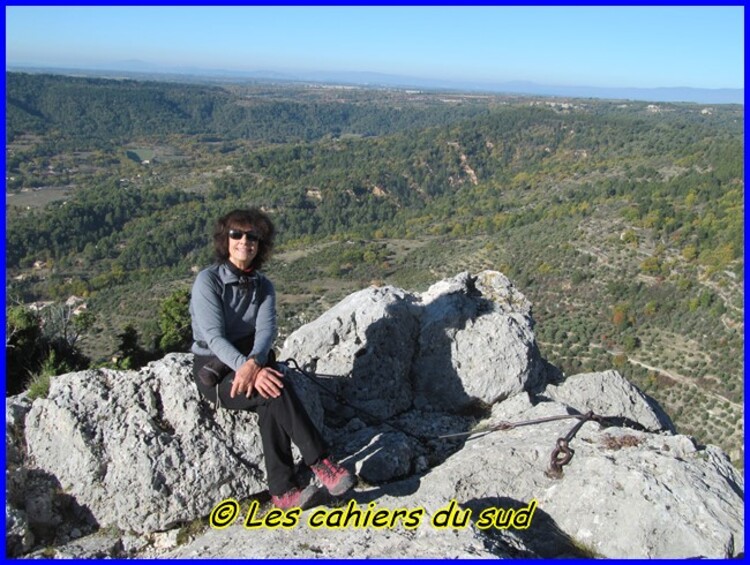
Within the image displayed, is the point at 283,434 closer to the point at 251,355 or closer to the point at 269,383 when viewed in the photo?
the point at 269,383

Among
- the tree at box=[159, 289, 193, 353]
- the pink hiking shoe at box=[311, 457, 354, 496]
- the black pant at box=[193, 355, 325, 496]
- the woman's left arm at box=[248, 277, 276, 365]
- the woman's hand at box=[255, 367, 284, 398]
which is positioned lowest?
the tree at box=[159, 289, 193, 353]

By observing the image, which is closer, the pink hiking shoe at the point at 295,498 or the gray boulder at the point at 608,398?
the pink hiking shoe at the point at 295,498

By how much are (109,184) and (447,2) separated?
12429cm

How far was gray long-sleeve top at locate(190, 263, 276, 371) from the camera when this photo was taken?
14.8ft

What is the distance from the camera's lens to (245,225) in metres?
4.66

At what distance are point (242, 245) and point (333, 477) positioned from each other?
2047 mm

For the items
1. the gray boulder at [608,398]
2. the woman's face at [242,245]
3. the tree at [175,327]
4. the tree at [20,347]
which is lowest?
the tree at [175,327]

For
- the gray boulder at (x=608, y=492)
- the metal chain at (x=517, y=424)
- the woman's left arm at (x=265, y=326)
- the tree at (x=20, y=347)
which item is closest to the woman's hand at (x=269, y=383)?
the woman's left arm at (x=265, y=326)

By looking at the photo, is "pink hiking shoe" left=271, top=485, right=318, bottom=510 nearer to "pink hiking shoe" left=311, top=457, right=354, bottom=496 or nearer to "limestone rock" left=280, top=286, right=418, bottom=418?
"pink hiking shoe" left=311, top=457, right=354, bottom=496

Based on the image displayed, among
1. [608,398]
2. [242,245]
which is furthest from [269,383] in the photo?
[608,398]

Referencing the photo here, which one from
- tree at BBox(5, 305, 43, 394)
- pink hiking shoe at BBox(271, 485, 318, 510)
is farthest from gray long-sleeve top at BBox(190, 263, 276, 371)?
tree at BBox(5, 305, 43, 394)

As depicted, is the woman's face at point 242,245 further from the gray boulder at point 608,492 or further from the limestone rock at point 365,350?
the gray boulder at point 608,492

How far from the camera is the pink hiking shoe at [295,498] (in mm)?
4340

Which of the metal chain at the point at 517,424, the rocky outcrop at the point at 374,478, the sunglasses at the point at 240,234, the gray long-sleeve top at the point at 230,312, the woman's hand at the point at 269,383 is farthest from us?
the metal chain at the point at 517,424
